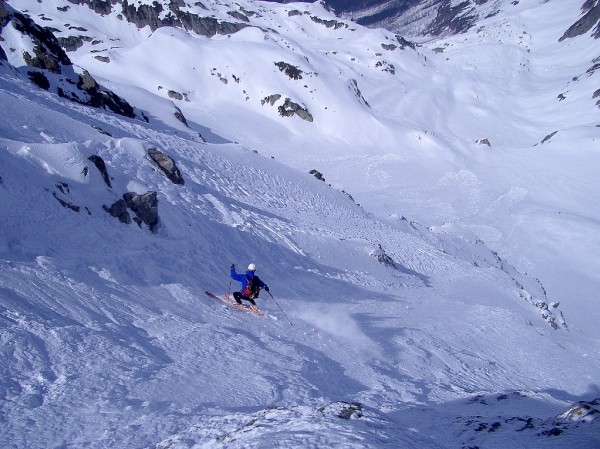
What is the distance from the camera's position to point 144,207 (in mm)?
13633

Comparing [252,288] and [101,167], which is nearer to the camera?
[252,288]

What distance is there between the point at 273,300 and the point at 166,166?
812 cm

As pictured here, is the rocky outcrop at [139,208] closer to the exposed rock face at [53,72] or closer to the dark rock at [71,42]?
the exposed rock face at [53,72]

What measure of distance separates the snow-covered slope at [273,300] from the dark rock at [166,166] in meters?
0.50

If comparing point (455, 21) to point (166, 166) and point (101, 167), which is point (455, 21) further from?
point (101, 167)

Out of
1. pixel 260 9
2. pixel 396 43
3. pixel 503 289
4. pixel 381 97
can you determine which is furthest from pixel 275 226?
pixel 260 9

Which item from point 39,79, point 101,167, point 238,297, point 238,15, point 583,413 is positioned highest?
point 238,15

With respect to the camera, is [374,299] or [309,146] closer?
[374,299]

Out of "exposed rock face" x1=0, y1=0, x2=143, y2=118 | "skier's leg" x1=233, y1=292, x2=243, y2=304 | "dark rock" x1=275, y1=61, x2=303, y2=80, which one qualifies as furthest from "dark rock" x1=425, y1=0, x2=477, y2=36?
"skier's leg" x1=233, y1=292, x2=243, y2=304

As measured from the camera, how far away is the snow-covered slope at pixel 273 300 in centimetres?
625

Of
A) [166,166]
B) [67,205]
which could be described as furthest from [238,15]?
[67,205]

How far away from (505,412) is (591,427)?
7.85 feet

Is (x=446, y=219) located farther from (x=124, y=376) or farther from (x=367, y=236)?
(x=124, y=376)

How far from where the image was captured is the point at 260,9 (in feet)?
361
